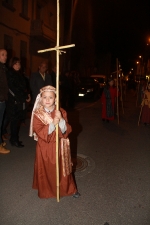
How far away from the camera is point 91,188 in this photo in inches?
152

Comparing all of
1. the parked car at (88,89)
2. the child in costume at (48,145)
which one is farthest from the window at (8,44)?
the child in costume at (48,145)

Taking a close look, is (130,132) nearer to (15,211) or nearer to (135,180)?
(135,180)

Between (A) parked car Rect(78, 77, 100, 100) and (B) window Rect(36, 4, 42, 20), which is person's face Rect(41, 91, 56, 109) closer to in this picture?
(A) parked car Rect(78, 77, 100, 100)

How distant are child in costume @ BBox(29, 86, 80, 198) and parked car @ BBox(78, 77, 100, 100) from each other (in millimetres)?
13712

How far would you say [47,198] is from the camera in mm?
3430

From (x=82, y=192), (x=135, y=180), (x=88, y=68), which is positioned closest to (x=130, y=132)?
(x=135, y=180)

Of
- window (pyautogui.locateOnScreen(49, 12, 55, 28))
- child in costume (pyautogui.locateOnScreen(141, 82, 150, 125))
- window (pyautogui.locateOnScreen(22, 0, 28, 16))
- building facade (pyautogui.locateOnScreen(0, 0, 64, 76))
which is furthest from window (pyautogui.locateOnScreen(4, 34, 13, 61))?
child in costume (pyautogui.locateOnScreen(141, 82, 150, 125))

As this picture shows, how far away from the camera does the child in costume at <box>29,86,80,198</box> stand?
3078mm

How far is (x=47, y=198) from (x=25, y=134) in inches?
147

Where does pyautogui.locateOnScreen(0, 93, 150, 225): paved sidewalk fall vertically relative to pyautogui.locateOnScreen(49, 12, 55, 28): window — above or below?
below

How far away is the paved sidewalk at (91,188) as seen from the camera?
306cm

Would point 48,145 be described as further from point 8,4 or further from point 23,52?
point 23,52

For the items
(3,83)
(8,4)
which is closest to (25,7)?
(8,4)

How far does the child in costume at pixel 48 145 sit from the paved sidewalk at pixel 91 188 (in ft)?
0.83
